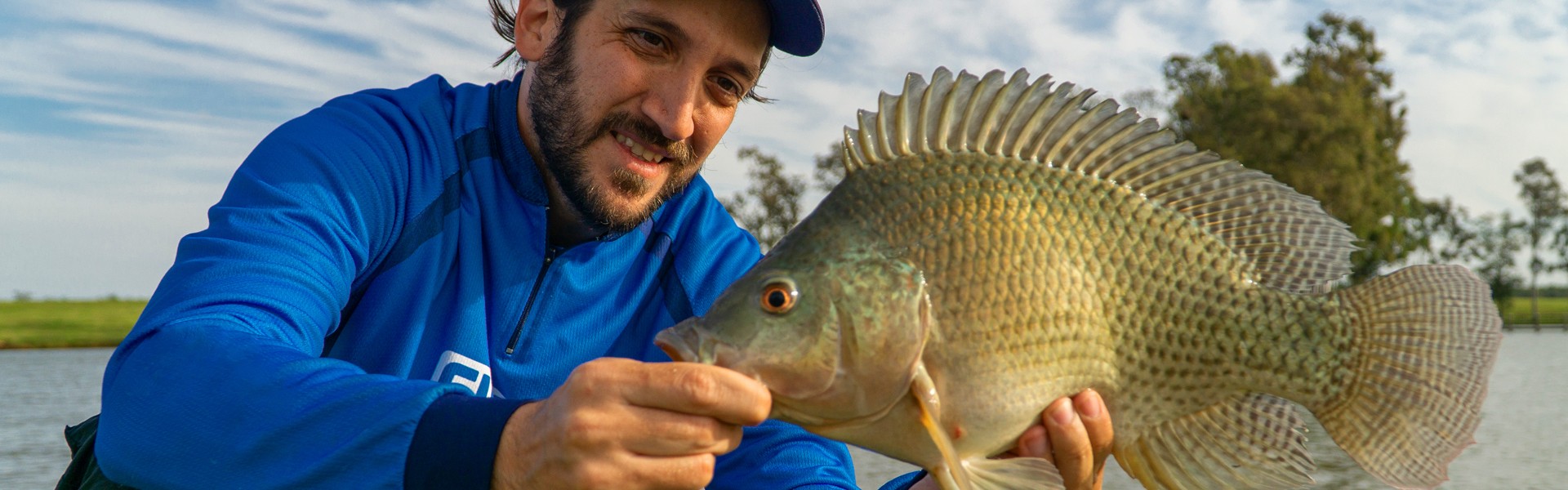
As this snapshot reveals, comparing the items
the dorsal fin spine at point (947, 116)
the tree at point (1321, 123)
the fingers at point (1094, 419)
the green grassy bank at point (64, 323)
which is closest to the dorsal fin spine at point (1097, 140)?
the dorsal fin spine at point (947, 116)

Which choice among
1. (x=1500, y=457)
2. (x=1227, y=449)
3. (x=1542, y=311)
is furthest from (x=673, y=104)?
(x=1542, y=311)

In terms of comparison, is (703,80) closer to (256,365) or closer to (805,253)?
(805,253)

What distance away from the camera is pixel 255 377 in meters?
1.97

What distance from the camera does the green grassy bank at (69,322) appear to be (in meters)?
45.1

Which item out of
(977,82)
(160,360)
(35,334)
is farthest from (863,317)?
(35,334)

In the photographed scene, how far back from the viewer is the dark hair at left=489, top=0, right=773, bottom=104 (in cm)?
340

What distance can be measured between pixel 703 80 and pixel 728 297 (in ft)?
4.71

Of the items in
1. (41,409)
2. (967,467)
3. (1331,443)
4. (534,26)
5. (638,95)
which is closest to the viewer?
(967,467)

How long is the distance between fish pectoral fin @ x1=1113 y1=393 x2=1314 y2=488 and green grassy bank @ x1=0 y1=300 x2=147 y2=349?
138 ft

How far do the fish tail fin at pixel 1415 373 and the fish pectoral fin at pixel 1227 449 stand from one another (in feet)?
0.35

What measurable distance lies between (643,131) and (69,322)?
59.7m

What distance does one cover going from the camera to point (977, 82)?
2.38 meters

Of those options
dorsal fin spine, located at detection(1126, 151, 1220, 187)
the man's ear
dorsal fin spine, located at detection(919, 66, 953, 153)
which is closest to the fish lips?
dorsal fin spine, located at detection(919, 66, 953, 153)

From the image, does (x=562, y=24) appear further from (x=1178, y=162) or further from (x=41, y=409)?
(x=41, y=409)
